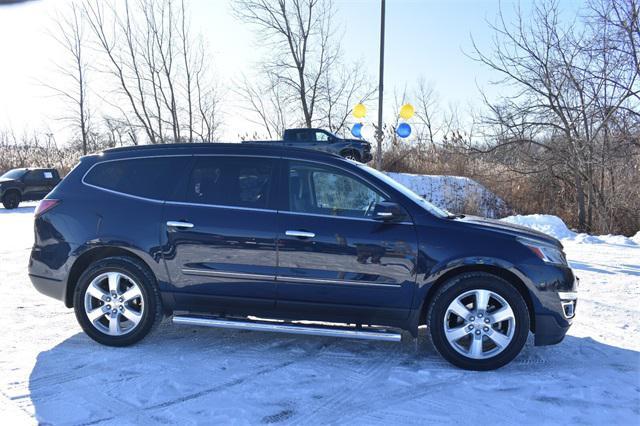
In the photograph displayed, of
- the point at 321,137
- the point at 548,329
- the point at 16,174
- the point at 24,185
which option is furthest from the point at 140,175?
the point at 16,174

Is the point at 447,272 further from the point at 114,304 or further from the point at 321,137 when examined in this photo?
the point at 321,137

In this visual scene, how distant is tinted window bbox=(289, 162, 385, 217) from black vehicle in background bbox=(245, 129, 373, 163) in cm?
1448

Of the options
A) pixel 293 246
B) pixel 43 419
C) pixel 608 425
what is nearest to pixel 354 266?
pixel 293 246

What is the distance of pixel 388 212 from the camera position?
3.87m

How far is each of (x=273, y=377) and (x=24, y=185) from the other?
839 inches

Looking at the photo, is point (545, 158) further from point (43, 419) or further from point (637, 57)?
point (43, 419)

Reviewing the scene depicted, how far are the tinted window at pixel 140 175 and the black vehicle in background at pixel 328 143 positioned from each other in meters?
14.3

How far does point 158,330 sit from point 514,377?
330 cm

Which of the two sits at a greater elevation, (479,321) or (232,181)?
(232,181)

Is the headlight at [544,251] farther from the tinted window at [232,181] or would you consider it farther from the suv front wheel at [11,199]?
the suv front wheel at [11,199]

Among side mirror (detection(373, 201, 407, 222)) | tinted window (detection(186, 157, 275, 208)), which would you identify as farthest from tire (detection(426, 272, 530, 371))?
tinted window (detection(186, 157, 275, 208))

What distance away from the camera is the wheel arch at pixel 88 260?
427 centimetres

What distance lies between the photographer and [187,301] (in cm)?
420

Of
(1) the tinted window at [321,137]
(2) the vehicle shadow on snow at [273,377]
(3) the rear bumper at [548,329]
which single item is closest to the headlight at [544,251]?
(3) the rear bumper at [548,329]
